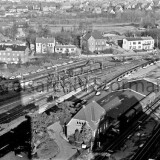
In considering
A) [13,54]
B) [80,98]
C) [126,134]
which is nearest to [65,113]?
[126,134]

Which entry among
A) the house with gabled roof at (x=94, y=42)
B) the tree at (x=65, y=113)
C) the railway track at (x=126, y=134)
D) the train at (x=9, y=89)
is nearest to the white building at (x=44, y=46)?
the house with gabled roof at (x=94, y=42)

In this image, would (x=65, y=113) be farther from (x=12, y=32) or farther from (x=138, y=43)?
(x=12, y=32)

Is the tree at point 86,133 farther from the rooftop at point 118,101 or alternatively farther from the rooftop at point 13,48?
the rooftop at point 13,48

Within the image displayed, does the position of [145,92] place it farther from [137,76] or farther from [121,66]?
[121,66]

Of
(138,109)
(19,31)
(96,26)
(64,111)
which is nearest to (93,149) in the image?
(64,111)

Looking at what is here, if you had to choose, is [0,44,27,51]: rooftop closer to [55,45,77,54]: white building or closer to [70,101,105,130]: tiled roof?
[55,45,77,54]: white building

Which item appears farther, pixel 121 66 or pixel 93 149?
pixel 121 66
